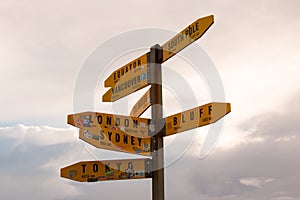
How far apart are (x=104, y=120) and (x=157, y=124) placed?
0.80 meters

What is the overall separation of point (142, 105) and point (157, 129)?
2.61 feet

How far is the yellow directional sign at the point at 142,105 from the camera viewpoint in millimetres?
6840

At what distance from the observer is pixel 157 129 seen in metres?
6.41

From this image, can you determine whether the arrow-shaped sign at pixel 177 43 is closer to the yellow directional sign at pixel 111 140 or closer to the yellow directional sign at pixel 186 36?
the yellow directional sign at pixel 186 36

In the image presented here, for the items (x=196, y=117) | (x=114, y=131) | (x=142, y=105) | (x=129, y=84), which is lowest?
(x=114, y=131)

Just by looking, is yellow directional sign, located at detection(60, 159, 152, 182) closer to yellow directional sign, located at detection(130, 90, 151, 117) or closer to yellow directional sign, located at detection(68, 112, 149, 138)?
yellow directional sign, located at detection(68, 112, 149, 138)

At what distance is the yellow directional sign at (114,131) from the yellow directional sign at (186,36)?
40.5 inches

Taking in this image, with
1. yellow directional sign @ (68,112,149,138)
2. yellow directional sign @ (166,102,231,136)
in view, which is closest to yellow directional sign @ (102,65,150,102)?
yellow directional sign @ (68,112,149,138)

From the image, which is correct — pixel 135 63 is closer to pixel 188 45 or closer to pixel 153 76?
pixel 153 76

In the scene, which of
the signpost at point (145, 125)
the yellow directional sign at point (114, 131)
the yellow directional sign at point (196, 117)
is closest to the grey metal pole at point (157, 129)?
the signpost at point (145, 125)

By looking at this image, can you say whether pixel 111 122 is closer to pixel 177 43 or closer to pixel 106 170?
pixel 106 170

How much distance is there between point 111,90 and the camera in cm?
729

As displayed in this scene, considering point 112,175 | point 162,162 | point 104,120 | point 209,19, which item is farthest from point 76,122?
point 209,19

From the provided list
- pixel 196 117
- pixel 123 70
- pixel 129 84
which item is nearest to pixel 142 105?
pixel 129 84
